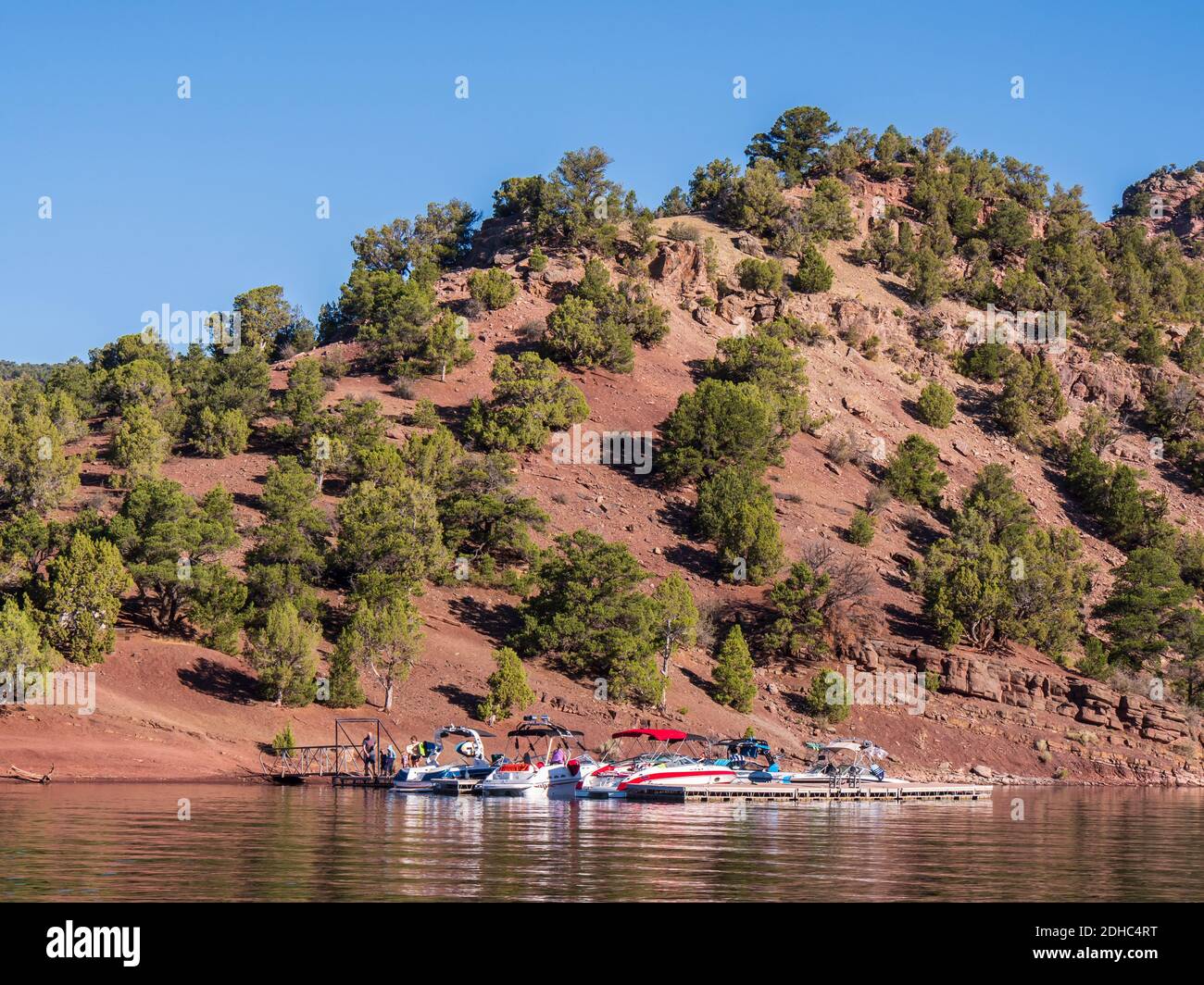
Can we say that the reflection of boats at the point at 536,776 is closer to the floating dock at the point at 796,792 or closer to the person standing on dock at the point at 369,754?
the floating dock at the point at 796,792

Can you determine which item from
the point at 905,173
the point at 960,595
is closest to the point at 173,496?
the point at 960,595

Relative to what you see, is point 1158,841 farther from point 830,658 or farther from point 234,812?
point 830,658

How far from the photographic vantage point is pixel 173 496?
6644 centimetres

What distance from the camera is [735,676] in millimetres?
71875

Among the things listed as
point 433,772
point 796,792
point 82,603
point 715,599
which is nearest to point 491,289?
point 715,599

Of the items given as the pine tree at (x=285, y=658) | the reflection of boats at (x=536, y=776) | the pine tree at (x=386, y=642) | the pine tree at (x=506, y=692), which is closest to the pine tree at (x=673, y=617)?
the pine tree at (x=506, y=692)

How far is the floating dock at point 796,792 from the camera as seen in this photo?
172 ft

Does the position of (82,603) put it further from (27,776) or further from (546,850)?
(546,850)

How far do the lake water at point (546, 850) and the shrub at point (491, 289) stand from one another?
Answer: 65.1 m

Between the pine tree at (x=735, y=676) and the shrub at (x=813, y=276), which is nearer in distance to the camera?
the pine tree at (x=735, y=676)

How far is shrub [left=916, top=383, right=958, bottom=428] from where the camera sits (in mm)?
108188

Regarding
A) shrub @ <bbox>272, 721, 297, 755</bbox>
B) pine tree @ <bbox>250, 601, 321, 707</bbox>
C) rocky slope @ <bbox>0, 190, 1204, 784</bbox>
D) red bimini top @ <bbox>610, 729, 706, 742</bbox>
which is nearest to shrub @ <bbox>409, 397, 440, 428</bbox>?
rocky slope @ <bbox>0, 190, 1204, 784</bbox>

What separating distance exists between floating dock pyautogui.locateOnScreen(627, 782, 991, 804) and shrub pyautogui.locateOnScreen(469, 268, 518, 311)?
6150cm

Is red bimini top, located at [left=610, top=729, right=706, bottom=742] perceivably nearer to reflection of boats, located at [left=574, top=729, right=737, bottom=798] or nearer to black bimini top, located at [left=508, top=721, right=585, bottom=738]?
black bimini top, located at [left=508, top=721, right=585, bottom=738]
